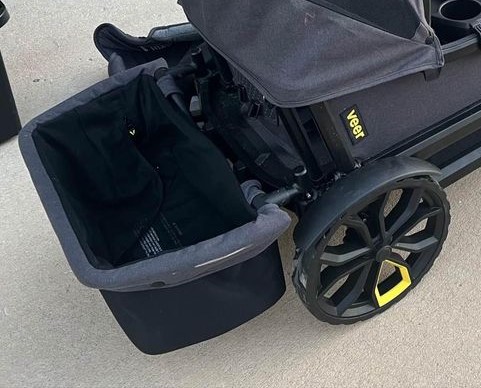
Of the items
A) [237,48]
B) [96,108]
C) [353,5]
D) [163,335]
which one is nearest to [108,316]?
[163,335]

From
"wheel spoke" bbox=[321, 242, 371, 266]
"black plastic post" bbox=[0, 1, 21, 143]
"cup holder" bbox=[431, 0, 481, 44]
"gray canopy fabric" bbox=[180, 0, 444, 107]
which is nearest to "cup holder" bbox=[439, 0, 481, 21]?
"cup holder" bbox=[431, 0, 481, 44]

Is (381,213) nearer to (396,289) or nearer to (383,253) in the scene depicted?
(383,253)

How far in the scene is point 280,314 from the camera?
51.3 inches

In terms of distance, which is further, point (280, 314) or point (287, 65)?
point (280, 314)

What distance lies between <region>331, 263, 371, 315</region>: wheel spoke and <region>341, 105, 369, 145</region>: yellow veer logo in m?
0.23

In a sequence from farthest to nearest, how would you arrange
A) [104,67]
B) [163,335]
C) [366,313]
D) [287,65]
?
[104,67] < [366,313] < [163,335] < [287,65]

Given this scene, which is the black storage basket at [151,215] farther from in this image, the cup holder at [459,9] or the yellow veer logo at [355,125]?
the cup holder at [459,9]

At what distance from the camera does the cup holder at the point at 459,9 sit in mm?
1262

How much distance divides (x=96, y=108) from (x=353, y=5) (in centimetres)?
54

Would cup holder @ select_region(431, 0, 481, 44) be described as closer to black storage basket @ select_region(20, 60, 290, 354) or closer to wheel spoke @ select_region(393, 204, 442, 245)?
wheel spoke @ select_region(393, 204, 442, 245)

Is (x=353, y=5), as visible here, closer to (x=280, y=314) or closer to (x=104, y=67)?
(x=280, y=314)

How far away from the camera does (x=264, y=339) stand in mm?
1271

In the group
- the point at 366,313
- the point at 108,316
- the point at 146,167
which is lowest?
the point at 366,313

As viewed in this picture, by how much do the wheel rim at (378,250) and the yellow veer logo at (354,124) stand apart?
10cm
